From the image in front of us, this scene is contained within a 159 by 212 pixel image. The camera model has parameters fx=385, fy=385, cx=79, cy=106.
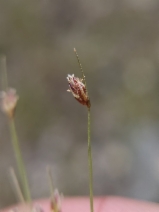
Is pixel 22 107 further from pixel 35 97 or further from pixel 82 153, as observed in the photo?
pixel 82 153

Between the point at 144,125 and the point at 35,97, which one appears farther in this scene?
the point at 35,97

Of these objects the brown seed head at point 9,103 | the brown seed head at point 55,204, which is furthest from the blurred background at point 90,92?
the brown seed head at point 9,103

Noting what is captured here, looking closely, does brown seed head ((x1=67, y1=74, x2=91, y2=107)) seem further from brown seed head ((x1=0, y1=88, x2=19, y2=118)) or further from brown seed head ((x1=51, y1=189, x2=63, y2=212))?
brown seed head ((x1=51, y1=189, x2=63, y2=212))

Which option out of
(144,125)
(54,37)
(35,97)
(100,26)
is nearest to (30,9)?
(54,37)

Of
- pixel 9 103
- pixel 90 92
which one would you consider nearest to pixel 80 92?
pixel 9 103

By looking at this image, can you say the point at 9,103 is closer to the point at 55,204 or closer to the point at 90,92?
the point at 55,204

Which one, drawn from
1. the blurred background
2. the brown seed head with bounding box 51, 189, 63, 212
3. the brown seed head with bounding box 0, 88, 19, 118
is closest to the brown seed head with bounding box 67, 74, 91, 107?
the brown seed head with bounding box 0, 88, 19, 118

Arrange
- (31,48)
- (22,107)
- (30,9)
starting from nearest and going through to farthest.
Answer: (22,107)
(31,48)
(30,9)

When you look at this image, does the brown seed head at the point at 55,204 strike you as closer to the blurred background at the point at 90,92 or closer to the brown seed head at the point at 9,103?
the brown seed head at the point at 9,103
